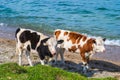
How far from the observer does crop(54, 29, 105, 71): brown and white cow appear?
1390 cm

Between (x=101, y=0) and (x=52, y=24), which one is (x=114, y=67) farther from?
(x=101, y=0)

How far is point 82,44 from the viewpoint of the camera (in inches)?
560

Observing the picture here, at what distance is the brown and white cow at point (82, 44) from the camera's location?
1390 cm

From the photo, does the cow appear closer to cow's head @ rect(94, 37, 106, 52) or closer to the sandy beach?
the sandy beach

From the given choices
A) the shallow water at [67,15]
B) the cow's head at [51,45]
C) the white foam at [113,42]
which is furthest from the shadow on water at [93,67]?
the shallow water at [67,15]

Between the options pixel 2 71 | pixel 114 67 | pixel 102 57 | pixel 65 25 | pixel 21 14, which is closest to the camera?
pixel 2 71

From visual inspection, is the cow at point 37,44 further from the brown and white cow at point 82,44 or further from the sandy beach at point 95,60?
the brown and white cow at point 82,44

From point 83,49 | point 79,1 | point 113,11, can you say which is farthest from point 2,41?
point 79,1

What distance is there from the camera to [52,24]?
91.6 feet

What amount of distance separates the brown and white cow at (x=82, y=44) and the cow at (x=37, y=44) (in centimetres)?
135

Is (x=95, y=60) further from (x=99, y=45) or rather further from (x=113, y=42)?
(x=113, y=42)

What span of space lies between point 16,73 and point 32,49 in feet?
17.5

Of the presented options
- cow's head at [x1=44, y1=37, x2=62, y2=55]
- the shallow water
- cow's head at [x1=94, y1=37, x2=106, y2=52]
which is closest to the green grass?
cow's head at [x1=44, y1=37, x2=62, y2=55]

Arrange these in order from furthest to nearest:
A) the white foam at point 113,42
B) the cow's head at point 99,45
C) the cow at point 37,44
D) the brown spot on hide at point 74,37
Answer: the white foam at point 113,42 < the brown spot on hide at point 74,37 < the cow's head at point 99,45 < the cow at point 37,44
